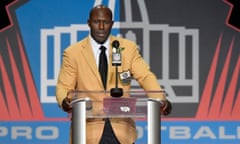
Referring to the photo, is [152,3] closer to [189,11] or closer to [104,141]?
[189,11]

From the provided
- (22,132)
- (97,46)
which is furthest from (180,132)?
(97,46)

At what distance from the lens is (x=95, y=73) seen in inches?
135

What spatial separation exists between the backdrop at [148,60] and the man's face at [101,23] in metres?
1.95

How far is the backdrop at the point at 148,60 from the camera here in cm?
541

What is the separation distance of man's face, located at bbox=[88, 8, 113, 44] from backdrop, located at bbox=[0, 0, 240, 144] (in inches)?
77.0

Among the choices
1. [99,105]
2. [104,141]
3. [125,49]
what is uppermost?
[125,49]

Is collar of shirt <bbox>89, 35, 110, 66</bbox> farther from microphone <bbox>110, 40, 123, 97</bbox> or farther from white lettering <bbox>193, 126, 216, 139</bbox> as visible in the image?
white lettering <bbox>193, 126, 216, 139</bbox>

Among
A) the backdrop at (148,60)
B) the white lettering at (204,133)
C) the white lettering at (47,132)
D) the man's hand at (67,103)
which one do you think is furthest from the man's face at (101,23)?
the white lettering at (204,133)

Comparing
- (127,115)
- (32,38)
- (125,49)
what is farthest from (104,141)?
(32,38)

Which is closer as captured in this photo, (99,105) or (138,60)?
(99,105)

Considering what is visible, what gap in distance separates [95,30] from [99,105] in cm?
64

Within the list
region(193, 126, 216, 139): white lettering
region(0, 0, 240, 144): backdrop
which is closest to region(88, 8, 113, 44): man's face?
region(0, 0, 240, 144): backdrop

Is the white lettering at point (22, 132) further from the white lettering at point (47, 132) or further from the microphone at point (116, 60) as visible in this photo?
the microphone at point (116, 60)

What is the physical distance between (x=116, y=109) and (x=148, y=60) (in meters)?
2.54
